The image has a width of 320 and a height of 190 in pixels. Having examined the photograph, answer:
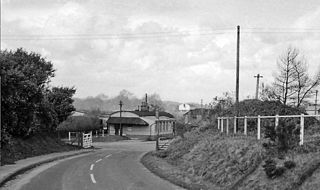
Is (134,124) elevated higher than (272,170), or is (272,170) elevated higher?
(272,170)

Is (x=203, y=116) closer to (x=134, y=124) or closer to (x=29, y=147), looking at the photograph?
(x=29, y=147)

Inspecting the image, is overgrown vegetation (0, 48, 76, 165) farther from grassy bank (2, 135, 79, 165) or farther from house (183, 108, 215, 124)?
house (183, 108, 215, 124)

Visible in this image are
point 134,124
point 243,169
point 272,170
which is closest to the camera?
point 272,170

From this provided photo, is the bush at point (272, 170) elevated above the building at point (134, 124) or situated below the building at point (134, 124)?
above

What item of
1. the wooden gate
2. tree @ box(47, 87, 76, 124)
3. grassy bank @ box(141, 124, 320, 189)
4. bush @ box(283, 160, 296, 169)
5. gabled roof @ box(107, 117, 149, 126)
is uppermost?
tree @ box(47, 87, 76, 124)

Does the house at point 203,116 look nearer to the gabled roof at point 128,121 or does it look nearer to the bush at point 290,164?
the gabled roof at point 128,121

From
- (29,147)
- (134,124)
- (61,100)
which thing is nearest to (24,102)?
(29,147)

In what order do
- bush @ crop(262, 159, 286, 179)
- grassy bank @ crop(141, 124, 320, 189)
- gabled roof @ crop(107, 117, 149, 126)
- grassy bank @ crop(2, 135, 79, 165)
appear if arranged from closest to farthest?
grassy bank @ crop(141, 124, 320, 189) < bush @ crop(262, 159, 286, 179) < grassy bank @ crop(2, 135, 79, 165) < gabled roof @ crop(107, 117, 149, 126)

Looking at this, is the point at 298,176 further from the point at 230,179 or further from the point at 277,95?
the point at 277,95

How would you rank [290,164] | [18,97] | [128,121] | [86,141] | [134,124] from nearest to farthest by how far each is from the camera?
[290,164]
[18,97]
[86,141]
[134,124]
[128,121]

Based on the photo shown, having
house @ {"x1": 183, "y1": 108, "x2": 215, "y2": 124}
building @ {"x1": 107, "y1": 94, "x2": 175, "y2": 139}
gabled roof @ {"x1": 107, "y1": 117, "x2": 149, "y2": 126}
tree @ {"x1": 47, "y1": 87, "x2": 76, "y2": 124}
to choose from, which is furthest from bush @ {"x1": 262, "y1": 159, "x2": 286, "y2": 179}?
gabled roof @ {"x1": 107, "y1": 117, "x2": 149, "y2": 126}

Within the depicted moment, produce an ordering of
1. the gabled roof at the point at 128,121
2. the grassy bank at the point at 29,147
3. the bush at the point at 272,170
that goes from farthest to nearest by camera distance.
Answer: the gabled roof at the point at 128,121 < the grassy bank at the point at 29,147 < the bush at the point at 272,170

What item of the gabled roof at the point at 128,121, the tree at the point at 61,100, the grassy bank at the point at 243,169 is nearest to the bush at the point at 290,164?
the grassy bank at the point at 243,169

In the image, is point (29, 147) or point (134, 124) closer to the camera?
point (29, 147)
